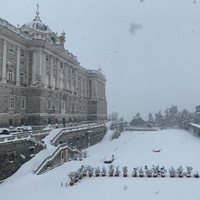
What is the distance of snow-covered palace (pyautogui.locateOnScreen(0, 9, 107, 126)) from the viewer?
48537mm

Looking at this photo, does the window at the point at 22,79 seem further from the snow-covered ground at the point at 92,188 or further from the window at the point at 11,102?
the snow-covered ground at the point at 92,188

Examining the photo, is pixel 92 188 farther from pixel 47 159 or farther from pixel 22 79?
pixel 22 79

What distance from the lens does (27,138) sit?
37.3 meters

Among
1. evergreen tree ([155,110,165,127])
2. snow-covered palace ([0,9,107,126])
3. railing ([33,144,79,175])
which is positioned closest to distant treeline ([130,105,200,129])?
evergreen tree ([155,110,165,127])

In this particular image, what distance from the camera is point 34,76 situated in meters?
54.3

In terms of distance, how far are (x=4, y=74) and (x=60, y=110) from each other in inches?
748

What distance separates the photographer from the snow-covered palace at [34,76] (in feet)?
159

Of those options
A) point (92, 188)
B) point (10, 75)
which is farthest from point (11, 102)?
point (92, 188)

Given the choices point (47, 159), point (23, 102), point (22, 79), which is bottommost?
point (47, 159)

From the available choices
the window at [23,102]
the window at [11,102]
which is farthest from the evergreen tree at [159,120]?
the window at [11,102]

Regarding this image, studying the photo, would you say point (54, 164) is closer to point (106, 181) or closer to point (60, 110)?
point (106, 181)

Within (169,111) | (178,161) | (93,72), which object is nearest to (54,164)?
(178,161)

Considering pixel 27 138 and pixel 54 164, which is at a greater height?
pixel 27 138

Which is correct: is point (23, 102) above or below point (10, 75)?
below
